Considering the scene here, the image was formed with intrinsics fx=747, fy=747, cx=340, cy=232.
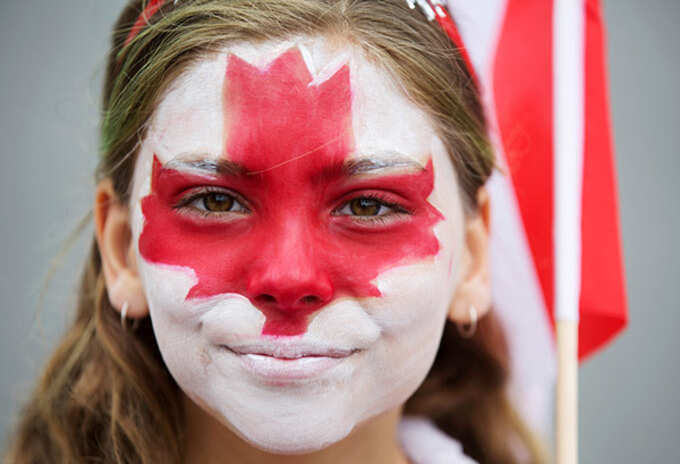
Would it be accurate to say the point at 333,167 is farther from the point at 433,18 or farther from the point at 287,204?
the point at 433,18

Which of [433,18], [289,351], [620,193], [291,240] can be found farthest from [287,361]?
[620,193]

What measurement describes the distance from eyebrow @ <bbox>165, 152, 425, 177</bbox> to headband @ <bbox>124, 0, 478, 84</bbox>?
1.26ft

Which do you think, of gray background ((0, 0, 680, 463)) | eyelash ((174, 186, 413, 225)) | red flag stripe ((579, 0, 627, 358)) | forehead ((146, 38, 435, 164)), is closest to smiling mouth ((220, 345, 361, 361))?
eyelash ((174, 186, 413, 225))

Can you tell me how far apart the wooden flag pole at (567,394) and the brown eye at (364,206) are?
58cm

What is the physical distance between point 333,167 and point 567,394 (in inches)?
30.5

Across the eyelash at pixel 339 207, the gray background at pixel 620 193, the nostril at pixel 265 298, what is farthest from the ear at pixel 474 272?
the gray background at pixel 620 193

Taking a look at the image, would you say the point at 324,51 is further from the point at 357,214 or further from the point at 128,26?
the point at 128,26

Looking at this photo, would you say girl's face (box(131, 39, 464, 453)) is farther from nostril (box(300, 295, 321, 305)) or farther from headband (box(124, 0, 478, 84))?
headband (box(124, 0, 478, 84))

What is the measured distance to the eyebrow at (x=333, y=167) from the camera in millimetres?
1468

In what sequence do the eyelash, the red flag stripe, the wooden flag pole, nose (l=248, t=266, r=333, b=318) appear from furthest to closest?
1. the red flag stripe
2. the wooden flag pole
3. the eyelash
4. nose (l=248, t=266, r=333, b=318)

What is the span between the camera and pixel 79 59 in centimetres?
263

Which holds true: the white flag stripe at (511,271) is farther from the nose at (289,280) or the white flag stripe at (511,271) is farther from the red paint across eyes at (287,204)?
the nose at (289,280)

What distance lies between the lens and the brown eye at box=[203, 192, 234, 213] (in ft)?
4.98

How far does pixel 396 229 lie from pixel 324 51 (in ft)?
1.27
